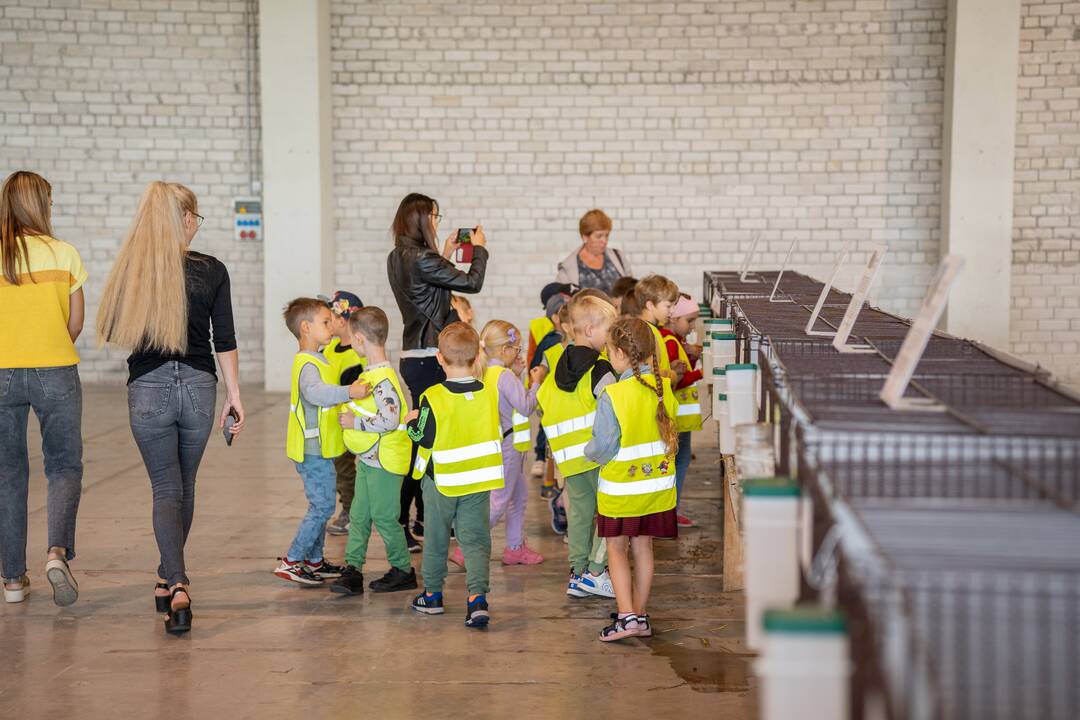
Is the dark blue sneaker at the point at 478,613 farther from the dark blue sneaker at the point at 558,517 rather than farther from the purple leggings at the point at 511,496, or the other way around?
the dark blue sneaker at the point at 558,517

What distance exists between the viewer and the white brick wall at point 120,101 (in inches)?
501

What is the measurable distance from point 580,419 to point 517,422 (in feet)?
1.50

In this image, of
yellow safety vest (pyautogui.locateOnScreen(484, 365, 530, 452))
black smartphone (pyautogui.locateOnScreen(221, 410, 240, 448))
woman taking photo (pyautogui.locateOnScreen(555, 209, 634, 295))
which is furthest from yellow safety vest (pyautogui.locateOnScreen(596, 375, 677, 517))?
woman taking photo (pyautogui.locateOnScreen(555, 209, 634, 295))

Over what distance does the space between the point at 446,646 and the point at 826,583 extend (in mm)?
3013

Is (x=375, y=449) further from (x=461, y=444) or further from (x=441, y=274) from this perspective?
(x=441, y=274)

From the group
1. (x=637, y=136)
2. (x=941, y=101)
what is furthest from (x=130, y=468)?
(x=941, y=101)

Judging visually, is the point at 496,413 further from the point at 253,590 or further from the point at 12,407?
the point at 12,407

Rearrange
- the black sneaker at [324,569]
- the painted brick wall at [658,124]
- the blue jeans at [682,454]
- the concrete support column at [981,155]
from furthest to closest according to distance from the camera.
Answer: the painted brick wall at [658,124] → the concrete support column at [981,155] → the blue jeans at [682,454] → the black sneaker at [324,569]

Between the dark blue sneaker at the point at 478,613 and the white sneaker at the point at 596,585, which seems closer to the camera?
the dark blue sneaker at the point at 478,613

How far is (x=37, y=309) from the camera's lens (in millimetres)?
4984

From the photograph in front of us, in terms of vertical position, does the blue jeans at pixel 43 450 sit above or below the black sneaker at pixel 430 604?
above

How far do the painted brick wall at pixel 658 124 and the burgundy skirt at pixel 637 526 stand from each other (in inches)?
328

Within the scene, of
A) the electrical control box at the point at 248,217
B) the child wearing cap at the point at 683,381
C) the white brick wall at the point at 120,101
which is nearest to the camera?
the child wearing cap at the point at 683,381

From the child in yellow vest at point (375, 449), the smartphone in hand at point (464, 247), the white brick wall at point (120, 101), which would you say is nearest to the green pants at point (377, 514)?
the child in yellow vest at point (375, 449)
